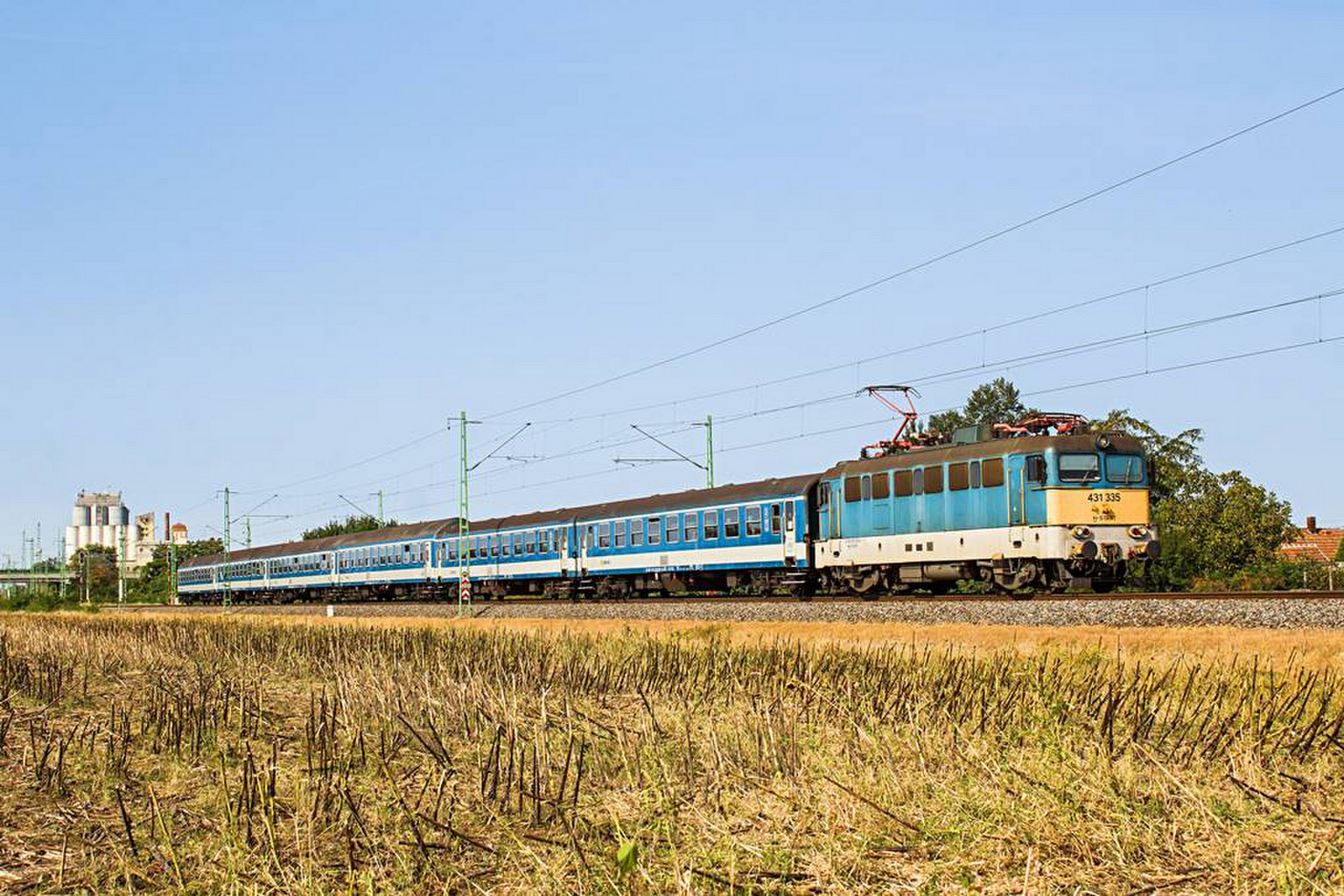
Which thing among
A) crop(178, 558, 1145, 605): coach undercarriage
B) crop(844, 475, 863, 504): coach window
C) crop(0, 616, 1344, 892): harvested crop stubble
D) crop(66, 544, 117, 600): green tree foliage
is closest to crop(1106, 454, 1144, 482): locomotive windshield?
crop(178, 558, 1145, 605): coach undercarriage

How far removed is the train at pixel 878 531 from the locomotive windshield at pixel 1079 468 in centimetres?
3

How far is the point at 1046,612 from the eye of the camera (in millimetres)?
25703

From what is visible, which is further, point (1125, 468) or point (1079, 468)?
point (1125, 468)

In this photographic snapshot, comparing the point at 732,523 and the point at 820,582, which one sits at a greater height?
the point at 732,523

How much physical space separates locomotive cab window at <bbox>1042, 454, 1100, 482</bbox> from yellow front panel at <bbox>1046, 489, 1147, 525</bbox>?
0.86 ft

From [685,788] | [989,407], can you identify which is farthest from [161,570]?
[685,788]

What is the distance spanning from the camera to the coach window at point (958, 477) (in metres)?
32.4

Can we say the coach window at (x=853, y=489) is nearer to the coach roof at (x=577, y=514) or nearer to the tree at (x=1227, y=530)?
the coach roof at (x=577, y=514)

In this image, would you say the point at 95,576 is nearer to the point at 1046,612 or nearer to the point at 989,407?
the point at 989,407

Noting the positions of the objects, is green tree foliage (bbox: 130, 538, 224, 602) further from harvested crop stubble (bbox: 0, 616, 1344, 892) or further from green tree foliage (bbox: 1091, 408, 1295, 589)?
harvested crop stubble (bbox: 0, 616, 1344, 892)

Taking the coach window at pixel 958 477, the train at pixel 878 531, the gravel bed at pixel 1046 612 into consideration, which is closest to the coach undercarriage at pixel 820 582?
the train at pixel 878 531

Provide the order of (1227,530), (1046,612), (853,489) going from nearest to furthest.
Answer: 1. (1046,612)
2. (853,489)
3. (1227,530)

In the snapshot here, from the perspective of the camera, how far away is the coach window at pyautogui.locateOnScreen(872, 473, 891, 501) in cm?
3544

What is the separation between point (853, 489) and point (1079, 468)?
7.64m
